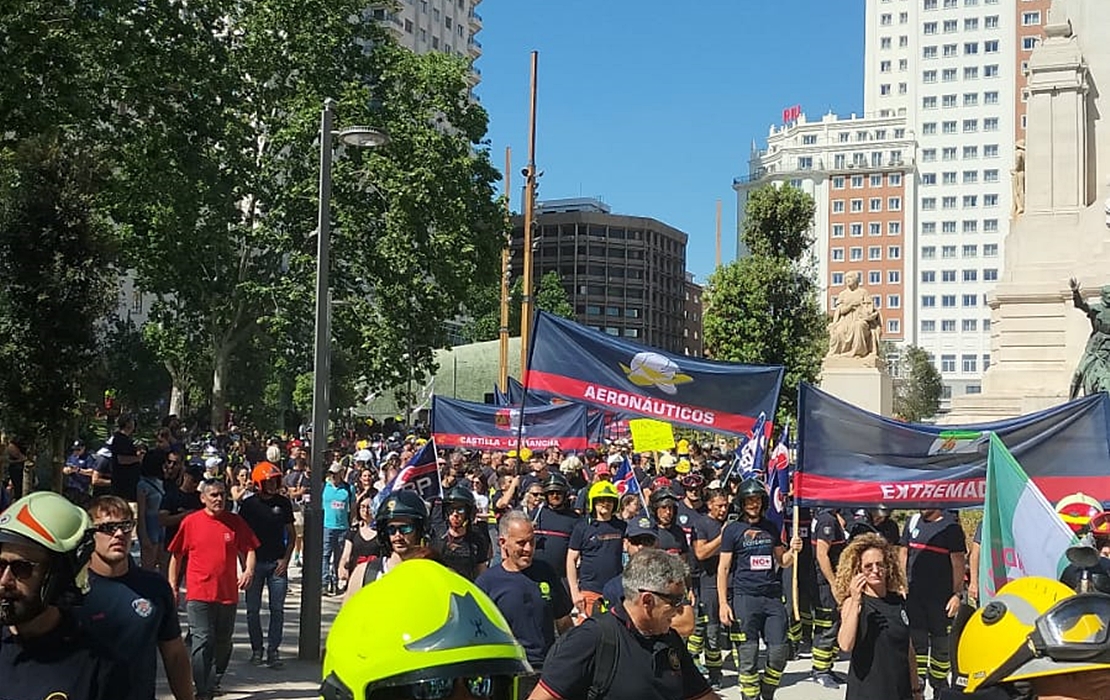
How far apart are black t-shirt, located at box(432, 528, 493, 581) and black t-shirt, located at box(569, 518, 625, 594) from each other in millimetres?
1164

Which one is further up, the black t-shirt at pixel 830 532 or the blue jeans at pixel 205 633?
the black t-shirt at pixel 830 532

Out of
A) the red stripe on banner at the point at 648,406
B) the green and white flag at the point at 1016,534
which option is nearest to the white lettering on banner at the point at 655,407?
the red stripe on banner at the point at 648,406

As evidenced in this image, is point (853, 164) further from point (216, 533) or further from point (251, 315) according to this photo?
point (216, 533)

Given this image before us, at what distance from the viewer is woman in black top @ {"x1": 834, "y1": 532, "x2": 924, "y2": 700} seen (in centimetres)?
596

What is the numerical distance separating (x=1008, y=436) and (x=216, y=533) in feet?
19.3

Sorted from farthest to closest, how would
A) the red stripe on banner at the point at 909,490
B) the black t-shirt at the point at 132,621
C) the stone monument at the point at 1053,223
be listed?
the stone monument at the point at 1053,223
the red stripe on banner at the point at 909,490
the black t-shirt at the point at 132,621

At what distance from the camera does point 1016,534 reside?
560cm

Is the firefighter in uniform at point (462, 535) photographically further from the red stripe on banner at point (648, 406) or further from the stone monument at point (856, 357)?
the stone monument at point (856, 357)

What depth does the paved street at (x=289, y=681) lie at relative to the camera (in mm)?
9461

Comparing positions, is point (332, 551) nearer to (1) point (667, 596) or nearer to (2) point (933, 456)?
(2) point (933, 456)

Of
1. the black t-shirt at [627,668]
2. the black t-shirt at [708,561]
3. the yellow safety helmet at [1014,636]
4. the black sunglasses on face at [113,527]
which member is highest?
the yellow safety helmet at [1014,636]

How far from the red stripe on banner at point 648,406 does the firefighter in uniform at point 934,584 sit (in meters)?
2.59

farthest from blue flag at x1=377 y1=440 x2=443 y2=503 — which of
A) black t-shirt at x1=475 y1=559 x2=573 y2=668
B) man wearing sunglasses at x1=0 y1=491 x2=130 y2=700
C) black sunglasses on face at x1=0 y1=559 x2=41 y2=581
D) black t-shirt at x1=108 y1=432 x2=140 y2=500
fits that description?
black sunglasses on face at x1=0 y1=559 x2=41 y2=581

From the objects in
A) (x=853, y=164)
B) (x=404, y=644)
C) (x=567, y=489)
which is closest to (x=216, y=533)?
(x=567, y=489)
